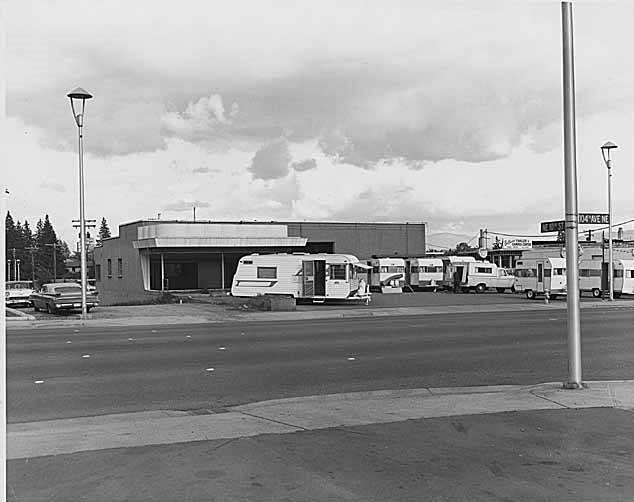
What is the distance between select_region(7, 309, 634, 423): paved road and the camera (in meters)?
11.5

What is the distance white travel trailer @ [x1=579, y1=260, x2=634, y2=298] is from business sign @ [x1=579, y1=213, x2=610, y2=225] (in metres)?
35.2

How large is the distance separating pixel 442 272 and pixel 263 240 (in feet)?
42.7

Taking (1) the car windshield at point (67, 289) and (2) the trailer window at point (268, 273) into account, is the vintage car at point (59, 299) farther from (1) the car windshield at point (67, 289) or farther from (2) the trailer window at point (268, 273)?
(2) the trailer window at point (268, 273)

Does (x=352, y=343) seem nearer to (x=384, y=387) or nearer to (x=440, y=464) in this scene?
(x=384, y=387)

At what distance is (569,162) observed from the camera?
1107cm

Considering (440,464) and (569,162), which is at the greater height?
(569,162)

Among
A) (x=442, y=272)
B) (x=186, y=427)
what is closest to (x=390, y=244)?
(x=442, y=272)

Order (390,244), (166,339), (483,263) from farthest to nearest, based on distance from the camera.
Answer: (390,244) < (483,263) < (166,339)

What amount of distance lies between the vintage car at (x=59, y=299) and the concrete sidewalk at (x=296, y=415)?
23.2m

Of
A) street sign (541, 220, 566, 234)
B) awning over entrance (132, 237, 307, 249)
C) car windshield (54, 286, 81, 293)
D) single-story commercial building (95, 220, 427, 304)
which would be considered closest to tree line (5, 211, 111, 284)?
single-story commercial building (95, 220, 427, 304)

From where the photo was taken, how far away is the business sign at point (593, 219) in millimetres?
11898

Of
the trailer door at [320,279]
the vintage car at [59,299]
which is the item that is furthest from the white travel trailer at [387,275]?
the vintage car at [59,299]

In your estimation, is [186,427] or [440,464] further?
[186,427]

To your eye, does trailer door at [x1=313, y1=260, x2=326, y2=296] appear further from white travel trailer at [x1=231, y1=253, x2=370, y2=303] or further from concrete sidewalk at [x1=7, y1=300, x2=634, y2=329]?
concrete sidewalk at [x1=7, y1=300, x2=634, y2=329]
